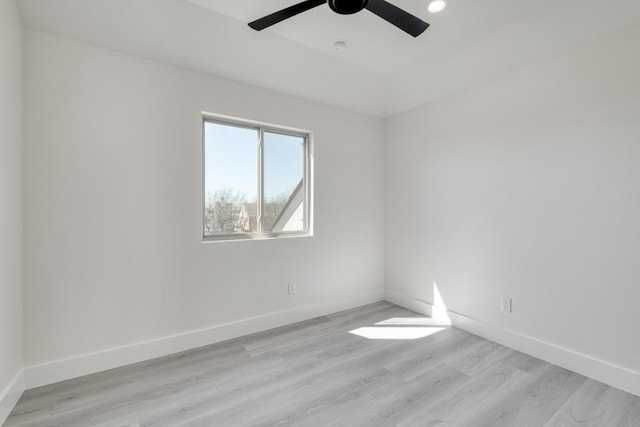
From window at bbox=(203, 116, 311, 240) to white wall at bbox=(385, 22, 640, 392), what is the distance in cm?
146

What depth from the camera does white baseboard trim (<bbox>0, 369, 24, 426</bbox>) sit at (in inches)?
64.0

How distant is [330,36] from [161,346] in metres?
2.96

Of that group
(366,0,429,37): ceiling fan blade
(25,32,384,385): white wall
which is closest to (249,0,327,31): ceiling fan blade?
(366,0,429,37): ceiling fan blade

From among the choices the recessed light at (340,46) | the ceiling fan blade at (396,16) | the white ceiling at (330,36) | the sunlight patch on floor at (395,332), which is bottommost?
the sunlight patch on floor at (395,332)

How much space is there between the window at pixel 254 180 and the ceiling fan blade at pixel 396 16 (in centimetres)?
167

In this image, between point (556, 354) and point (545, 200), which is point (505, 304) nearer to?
point (556, 354)

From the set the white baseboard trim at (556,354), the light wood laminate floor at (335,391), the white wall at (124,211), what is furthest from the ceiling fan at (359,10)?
the white baseboard trim at (556,354)

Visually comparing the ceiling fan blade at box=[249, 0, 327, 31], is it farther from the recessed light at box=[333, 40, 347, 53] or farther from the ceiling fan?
the recessed light at box=[333, 40, 347, 53]

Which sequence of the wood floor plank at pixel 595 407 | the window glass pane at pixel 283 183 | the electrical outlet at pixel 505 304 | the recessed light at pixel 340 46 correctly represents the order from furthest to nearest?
the window glass pane at pixel 283 183, the electrical outlet at pixel 505 304, the recessed light at pixel 340 46, the wood floor plank at pixel 595 407

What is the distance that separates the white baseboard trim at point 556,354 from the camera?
6.41ft

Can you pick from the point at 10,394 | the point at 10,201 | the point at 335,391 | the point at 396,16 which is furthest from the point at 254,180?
the point at 10,394

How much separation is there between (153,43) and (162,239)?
1549 millimetres

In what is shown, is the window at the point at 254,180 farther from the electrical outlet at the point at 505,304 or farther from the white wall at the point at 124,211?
the electrical outlet at the point at 505,304

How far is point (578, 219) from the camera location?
218 cm
